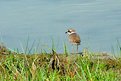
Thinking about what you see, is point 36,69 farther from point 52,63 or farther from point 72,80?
point 52,63

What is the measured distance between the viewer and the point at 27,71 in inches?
240

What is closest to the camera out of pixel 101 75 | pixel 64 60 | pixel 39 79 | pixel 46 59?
pixel 39 79

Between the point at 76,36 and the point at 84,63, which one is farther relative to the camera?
the point at 76,36

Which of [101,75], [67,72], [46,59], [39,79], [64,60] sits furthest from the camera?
[46,59]

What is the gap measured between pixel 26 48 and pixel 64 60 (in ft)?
2.06

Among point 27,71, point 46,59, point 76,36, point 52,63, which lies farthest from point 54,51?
point 76,36

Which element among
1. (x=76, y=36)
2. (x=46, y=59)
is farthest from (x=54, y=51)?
(x=76, y=36)

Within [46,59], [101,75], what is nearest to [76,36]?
[46,59]

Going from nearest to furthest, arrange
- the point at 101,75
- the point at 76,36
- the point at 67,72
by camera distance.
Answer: the point at 101,75, the point at 67,72, the point at 76,36

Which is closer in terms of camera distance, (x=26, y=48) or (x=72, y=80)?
(x=72, y=80)

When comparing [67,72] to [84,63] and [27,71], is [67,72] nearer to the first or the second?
[84,63]

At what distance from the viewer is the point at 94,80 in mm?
5867

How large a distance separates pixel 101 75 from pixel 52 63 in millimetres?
1113

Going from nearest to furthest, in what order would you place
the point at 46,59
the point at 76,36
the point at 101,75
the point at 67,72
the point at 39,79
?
the point at 39,79, the point at 101,75, the point at 67,72, the point at 46,59, the point at 76,36
